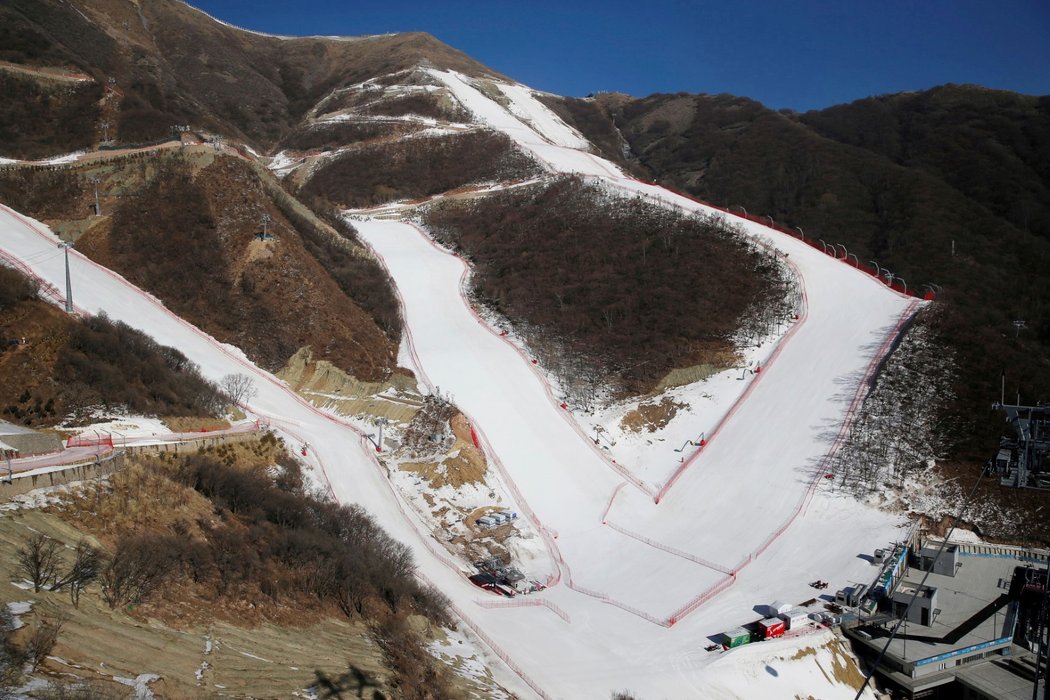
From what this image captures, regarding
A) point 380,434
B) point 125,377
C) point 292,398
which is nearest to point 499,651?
point 380,434

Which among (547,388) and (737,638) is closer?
(737,638)

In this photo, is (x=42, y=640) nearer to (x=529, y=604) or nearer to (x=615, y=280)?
(x=529, y=604)

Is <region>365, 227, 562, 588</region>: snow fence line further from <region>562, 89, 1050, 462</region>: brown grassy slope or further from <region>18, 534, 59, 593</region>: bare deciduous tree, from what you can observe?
<region>562, 89, 1050, 462</region>: brown grassy slope

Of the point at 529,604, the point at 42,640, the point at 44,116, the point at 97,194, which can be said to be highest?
→ the point at 44,116

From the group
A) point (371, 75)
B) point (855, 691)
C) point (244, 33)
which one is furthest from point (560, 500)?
point (244, 33)

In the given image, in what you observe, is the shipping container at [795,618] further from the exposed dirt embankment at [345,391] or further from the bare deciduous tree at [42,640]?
the bare deciduous tree at [42,640]

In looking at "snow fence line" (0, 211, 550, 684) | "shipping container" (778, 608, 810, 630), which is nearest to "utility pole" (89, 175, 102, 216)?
"snow fence line" (0, 211, 550, 684)
